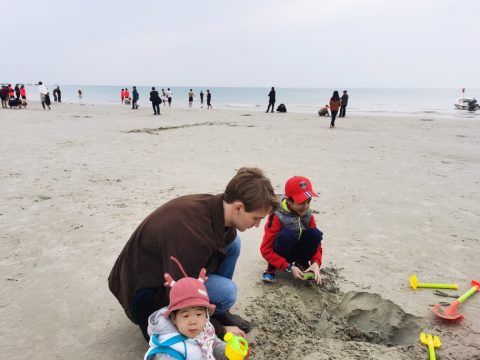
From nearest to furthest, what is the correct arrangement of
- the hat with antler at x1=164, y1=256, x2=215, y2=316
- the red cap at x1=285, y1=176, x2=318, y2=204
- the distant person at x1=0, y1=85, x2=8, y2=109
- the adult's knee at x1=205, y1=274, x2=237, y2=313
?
the hat with antler at x1=164, y1=256, x2=215, y2=316 → the adult's knee at x1=205, y1=274, x2=237, y2=313 → the red cap at x1=285, y1=176, x2=318, y2=204 → the distant person at x1=0, y1=85, x2=8, y2=109

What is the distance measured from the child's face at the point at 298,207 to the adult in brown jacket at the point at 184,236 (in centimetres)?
92

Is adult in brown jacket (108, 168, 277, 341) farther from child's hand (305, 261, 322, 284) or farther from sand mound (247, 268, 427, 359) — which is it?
child's hand (305, 261, 322, 284)

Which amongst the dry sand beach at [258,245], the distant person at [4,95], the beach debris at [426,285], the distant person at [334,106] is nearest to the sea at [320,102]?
the distant person at [334,106]

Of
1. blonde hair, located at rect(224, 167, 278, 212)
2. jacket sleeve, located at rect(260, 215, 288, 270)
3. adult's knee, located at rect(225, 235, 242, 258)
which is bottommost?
jacket sleeve, located at rect(260, 215, 288, 270)

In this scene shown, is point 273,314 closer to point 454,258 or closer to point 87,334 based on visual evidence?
point 87,334

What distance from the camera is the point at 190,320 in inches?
67.9

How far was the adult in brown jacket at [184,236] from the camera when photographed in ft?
6.03

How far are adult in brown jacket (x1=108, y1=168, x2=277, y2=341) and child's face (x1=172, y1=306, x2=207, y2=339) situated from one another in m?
0.18

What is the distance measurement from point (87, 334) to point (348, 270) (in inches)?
86.8

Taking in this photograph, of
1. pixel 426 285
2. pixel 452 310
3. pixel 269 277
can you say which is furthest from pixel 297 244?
pixel 452 310

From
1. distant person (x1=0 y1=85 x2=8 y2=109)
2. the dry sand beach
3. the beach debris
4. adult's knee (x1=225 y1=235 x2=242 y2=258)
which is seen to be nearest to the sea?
distant person (x1=0 y1=85 x2=8 y2=109)

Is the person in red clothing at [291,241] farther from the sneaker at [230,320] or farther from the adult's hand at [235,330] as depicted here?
the adult's hand at [235,330]

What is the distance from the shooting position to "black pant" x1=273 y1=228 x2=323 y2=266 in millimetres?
3061

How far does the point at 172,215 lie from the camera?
6.26 ft
